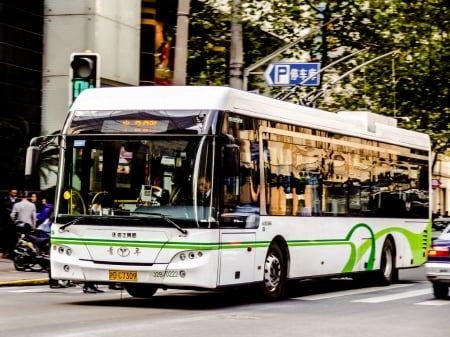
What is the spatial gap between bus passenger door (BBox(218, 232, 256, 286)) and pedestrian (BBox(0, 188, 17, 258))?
11.2m

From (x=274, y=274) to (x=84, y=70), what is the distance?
4519 millimetres

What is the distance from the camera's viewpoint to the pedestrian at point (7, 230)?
2625 cm

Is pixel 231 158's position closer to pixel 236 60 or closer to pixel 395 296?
pixel 395 296

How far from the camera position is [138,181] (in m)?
15.1

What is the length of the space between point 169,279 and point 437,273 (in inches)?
187

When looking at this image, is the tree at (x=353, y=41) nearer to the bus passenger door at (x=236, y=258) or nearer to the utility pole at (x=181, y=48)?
the utility pole at (x=181, y=48)

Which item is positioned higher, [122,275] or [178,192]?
[178,192]

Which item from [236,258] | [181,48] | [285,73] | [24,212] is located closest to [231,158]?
[236,258]

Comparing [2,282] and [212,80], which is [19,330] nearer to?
[2,282]

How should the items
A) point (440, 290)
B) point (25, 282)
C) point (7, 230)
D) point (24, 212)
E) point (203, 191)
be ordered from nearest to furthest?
point (203, 191) < point (440, 290) < point (25, 282) < point (24, 212) < point (7, 230)

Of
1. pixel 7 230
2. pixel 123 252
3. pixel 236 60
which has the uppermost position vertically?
pixel 236 60

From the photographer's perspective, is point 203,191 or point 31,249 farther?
point 31,249

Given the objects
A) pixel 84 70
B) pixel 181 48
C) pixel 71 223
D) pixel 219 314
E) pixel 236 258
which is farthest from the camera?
pixel 181 48

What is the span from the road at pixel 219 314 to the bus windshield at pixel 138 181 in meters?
1.23
